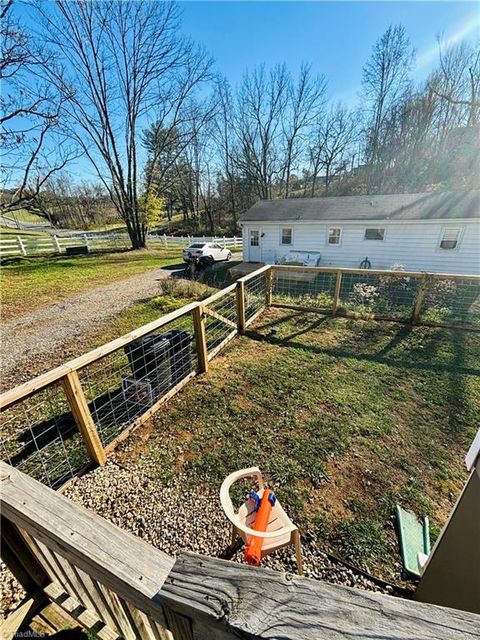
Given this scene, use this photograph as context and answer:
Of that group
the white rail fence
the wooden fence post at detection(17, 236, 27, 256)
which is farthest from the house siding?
the wooden fence post at detection(17, 236, 27, 256)

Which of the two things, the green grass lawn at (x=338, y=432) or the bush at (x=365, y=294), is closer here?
the green grass lawn at (x=338, y=432)

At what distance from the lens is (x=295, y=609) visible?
1.65ft

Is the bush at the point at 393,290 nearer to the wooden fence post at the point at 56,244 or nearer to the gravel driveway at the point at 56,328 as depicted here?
the gravel driveway at the point at 56,328

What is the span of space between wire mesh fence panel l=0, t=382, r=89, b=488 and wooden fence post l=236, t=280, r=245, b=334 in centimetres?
313

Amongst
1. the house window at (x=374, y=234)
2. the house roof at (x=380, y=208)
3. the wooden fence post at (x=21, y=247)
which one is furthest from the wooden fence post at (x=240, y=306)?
the wooden fence post at (x=21, y=247)

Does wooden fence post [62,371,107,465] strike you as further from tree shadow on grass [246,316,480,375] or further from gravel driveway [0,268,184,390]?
tree shadow on grass [246,316,480,375]

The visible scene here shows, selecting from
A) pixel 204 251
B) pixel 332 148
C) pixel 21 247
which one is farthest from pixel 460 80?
pixel 21 247

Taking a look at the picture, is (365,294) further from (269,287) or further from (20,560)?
(20,560)

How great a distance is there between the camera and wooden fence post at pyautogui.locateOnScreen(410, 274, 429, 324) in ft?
17.2

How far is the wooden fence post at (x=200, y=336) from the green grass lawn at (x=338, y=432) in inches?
7.6

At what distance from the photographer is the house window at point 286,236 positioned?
13.6 m

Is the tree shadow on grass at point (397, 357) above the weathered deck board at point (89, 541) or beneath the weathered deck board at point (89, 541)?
beneath

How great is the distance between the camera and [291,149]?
26.2m

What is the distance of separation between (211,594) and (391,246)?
1348 centimetres
